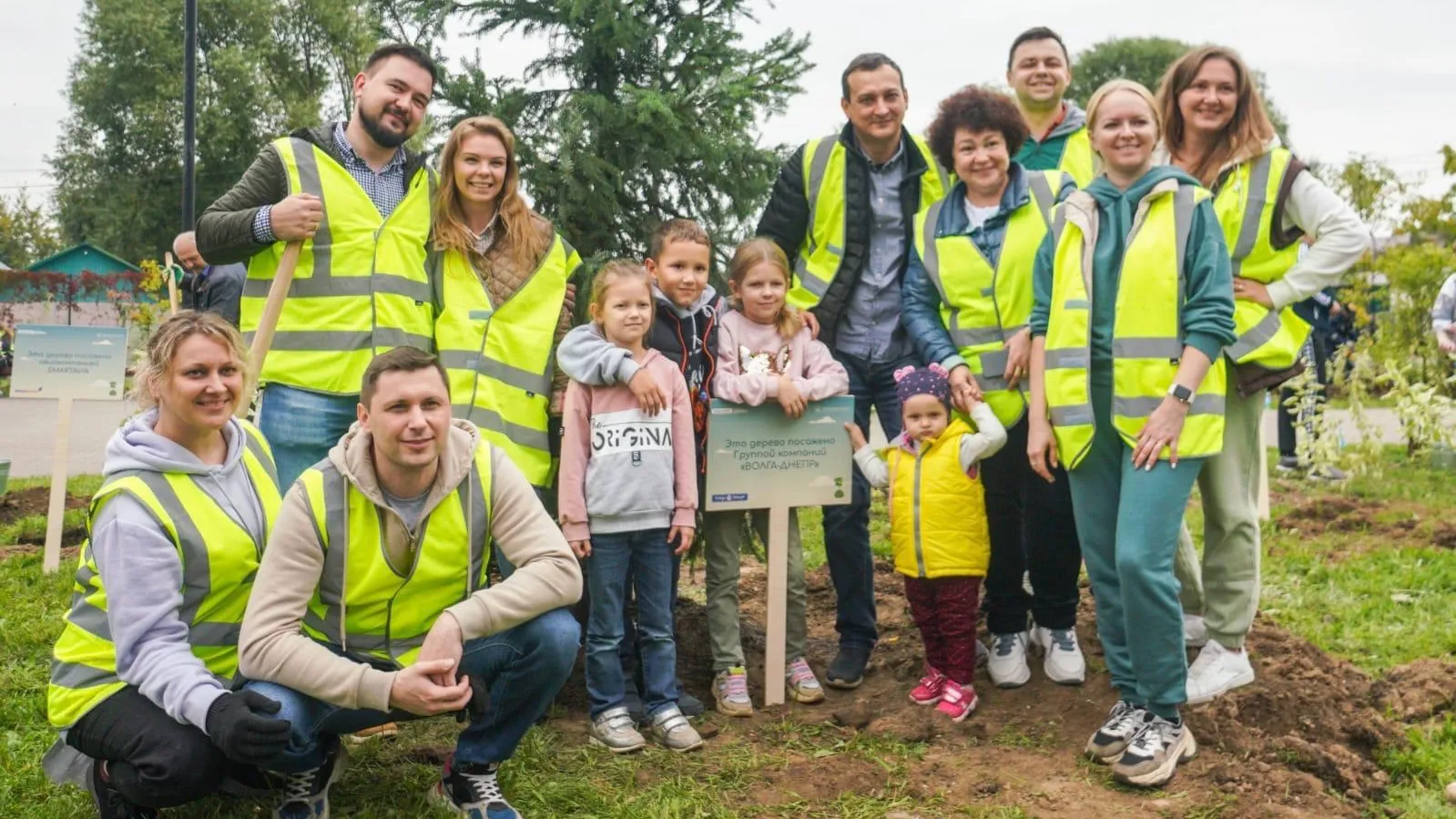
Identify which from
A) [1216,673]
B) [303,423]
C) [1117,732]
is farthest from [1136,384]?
[303,423]

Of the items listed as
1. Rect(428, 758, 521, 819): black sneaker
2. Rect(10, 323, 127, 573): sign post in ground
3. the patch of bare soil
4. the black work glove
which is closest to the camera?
the black work glove

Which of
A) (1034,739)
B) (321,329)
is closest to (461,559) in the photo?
(321,329)

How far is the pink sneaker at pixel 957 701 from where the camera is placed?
4.62 meters

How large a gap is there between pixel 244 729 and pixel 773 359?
98.9 inches

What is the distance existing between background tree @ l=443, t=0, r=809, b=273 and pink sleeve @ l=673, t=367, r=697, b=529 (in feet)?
3.61

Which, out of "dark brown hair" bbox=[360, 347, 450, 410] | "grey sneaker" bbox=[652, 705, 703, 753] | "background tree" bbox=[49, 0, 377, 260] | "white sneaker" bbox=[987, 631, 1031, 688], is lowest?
"grey sneaker" bbox=[652, 705, 703, 753]

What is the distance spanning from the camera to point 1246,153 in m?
4.32

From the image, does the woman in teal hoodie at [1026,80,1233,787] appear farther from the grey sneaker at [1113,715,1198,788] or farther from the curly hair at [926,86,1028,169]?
the curly hair at [926,86,1028,169]

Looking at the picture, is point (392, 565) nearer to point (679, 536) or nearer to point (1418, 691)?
point (679, 536)

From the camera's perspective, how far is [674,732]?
438 centimetres

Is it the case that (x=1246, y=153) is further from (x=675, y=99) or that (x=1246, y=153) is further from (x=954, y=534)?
(x=675, y=99)

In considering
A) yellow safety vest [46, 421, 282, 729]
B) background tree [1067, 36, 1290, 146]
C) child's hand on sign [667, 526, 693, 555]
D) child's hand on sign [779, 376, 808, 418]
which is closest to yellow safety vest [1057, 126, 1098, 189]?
child's hand on sign [779, 376, 808, 418]

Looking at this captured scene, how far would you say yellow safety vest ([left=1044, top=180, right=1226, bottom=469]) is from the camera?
391cm

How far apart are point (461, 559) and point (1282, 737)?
9.75ft
